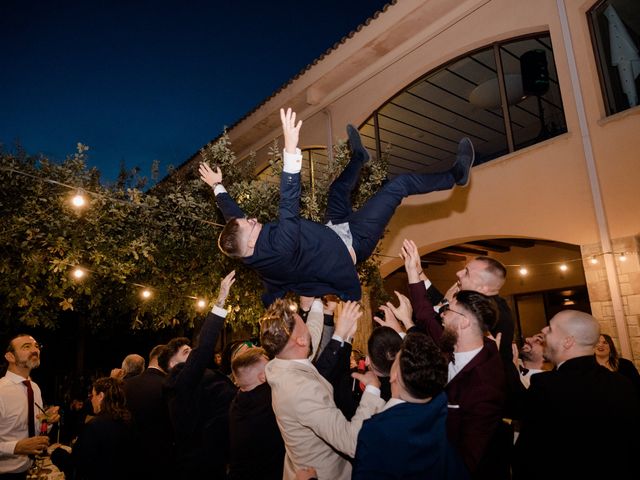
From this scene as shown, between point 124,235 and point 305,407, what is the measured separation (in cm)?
356

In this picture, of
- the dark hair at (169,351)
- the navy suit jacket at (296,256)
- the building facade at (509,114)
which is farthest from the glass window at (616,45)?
the dark hair at (169,351)

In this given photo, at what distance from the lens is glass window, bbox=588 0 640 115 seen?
526 cm

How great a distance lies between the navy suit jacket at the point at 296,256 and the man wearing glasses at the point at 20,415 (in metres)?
2.20

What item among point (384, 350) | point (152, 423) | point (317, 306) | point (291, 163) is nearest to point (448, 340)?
point (384, 350)

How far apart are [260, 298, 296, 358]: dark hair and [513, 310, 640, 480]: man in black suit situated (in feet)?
4.21

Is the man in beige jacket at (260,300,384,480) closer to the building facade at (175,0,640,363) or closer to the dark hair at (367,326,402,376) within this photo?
the dark hair at (367,326,402,376)

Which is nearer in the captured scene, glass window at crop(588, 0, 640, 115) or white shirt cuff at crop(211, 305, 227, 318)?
white shirt cuff at crop(211, 305, 227, 318)

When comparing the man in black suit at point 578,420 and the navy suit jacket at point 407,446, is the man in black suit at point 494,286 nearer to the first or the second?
the man in black suit at point 578,420

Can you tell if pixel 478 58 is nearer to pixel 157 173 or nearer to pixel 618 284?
pixel 618 284

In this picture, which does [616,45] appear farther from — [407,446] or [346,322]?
[407,446]

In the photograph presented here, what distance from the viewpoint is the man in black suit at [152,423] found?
129 inches

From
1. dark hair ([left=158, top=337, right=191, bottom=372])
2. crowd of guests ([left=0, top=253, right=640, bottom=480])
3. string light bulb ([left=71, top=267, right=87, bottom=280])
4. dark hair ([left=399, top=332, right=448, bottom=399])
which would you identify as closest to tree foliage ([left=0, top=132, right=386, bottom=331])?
string light bulb ([left=71, top=267, right=87, bottom=280])

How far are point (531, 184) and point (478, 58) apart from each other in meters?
2.44

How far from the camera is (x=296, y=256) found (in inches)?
107
